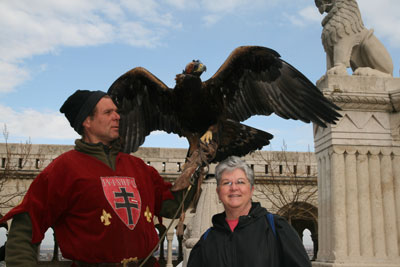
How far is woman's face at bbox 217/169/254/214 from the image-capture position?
216 centimetres

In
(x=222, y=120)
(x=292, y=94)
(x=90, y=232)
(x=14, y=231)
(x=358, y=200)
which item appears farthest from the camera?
(x=358, y=200)

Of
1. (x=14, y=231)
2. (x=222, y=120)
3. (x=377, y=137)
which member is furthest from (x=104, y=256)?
(x=377, y=137)

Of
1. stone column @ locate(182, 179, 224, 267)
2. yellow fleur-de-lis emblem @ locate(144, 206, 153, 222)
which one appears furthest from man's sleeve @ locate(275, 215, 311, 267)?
stone column @ locate(182, 179, 224, 267)

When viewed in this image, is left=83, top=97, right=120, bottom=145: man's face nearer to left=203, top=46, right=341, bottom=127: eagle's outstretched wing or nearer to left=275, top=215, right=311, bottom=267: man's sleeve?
left=275, top=215, right=311, bottom=267: man's sleeve

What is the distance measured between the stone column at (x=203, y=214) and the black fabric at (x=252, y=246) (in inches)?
119

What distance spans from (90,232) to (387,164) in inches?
208

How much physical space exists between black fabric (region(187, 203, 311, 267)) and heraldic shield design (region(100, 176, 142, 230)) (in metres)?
0.40

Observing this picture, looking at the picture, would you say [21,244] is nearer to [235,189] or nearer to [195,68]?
[235,189]

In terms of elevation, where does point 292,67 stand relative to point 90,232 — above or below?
above

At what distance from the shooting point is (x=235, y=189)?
2160 millimetres

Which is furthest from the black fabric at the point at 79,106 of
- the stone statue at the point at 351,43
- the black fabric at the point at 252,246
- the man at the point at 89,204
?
the stone statue at the point at 351,43

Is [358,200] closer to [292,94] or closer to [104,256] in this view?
[292,94]

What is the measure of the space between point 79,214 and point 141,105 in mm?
1817

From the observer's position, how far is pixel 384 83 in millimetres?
6441
